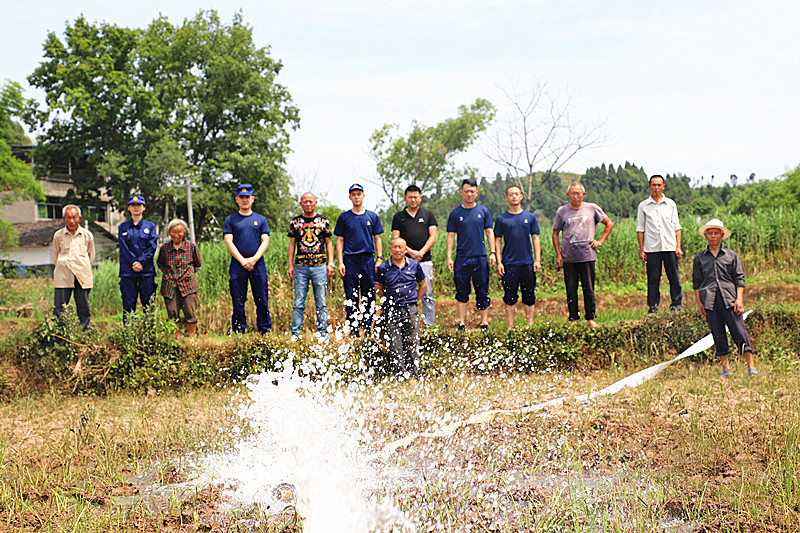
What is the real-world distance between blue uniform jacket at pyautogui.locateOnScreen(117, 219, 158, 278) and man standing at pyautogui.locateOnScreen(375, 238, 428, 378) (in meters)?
3.42

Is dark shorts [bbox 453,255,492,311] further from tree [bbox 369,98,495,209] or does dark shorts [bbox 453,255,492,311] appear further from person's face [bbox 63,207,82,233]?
tree [bbox 369,98,495,209]

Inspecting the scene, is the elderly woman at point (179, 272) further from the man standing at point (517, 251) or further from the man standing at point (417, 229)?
the man standing at point (517, 251)

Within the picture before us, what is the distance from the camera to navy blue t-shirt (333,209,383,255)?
848 cm

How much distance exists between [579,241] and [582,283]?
1.96ft

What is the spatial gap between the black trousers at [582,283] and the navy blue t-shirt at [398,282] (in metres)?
2.59

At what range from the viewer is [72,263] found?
28.7 ft

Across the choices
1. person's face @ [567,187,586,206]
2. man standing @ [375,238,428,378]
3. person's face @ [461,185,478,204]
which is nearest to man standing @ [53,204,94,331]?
man standing @ [375,238,428,378]

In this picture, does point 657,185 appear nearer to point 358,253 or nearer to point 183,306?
point 358,253

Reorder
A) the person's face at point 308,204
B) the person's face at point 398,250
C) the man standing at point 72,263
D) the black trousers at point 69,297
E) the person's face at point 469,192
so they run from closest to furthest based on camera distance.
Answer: the person's face at point 398,250, the person's face at point 308,204, the person's face at point 469,192, the man standing at point 72,263, the black trousers at point 69,297

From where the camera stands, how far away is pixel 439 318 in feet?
37.3

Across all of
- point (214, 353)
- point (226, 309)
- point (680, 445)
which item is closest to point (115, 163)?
point (226, 309)

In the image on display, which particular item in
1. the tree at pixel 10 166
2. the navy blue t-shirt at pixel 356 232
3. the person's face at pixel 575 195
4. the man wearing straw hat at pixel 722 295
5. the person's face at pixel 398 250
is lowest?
the man wearing straw hat at pixel 722 295

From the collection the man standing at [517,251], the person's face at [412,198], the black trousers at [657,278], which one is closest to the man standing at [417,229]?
the person's face at [412,198]

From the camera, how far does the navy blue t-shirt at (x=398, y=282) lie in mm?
Answer: 7582
